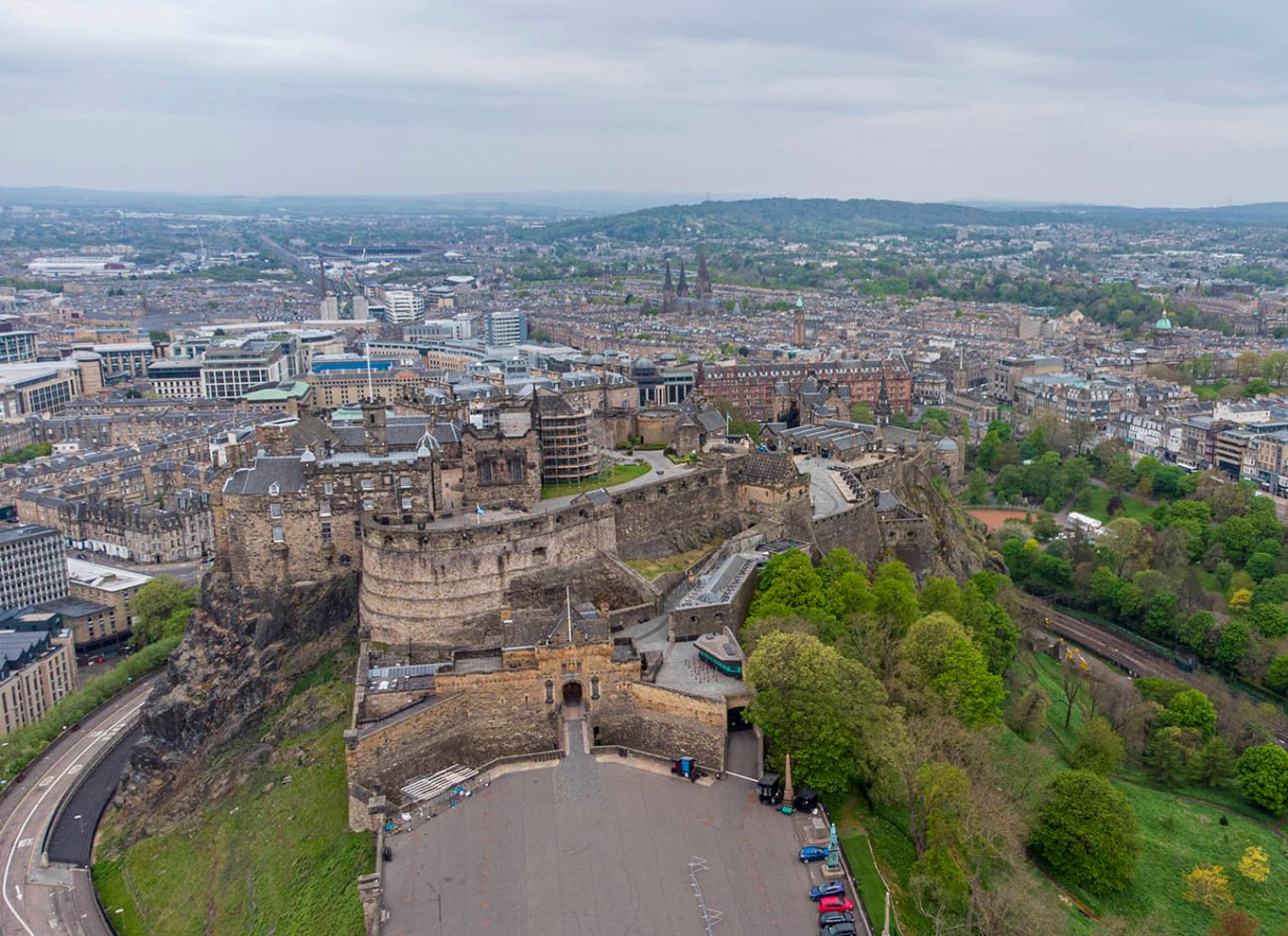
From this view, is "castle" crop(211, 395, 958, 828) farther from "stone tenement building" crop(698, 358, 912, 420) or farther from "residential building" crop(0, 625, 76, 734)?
"stone tenement building" crop(698, 358, 912, 420)

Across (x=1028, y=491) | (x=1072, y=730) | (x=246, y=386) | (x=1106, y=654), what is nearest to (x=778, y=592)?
(x=1072, y=730)

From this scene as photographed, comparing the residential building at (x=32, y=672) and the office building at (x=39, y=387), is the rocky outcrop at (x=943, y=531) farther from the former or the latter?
the office building at (x=39, y=387)

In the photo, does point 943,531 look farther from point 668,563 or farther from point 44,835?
point 44,835

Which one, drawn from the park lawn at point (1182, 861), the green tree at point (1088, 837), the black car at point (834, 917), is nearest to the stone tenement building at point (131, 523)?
the green tree at point (1088, 837)

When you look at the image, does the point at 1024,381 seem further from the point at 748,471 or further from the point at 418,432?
the point at 418,432

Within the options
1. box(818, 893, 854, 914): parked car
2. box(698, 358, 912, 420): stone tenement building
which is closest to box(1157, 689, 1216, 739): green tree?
box(818, 893, 854, 914): parked car

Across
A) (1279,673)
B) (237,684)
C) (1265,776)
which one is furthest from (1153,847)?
Result: (237,684)
